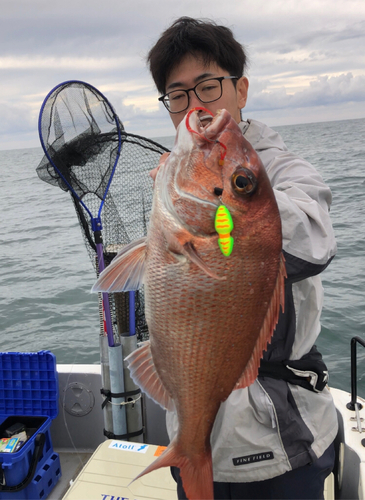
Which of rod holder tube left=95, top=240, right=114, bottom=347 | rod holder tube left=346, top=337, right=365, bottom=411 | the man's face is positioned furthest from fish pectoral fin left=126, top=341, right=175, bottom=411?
rod holder tube left=346, top=337, right=365, bottom=411

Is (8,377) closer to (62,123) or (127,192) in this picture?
(127,192)

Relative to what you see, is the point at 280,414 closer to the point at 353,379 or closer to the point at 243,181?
the point at 243,181

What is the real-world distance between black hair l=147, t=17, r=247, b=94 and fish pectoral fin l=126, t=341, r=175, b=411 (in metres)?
1.25

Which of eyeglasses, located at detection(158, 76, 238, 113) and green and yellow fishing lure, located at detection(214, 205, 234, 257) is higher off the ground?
eyeglasses, located at detection(158, 76, 238, 113)

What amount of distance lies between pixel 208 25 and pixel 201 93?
45 cm

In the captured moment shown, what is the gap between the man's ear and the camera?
2000 mm

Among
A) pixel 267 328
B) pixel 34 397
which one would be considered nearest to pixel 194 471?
pixel 267 328

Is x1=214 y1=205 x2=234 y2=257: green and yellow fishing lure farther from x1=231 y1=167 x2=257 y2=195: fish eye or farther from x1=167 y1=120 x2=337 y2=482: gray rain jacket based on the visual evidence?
x1=167 y1=120 x2=337 y2=482: gray rain jacket

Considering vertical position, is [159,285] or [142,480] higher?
[159,285]

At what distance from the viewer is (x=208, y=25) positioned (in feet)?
6.77

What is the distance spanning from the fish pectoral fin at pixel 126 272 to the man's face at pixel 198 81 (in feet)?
2.41

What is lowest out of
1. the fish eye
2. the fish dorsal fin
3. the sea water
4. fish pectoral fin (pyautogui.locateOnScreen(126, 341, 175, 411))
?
the sea water

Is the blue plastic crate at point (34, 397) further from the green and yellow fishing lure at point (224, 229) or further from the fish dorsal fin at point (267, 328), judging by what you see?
the green and yellow fishing lure at point (224, 229)

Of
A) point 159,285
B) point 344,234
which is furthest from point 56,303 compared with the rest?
point 159,285
